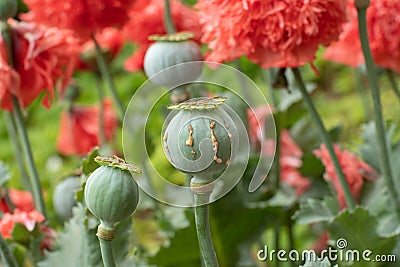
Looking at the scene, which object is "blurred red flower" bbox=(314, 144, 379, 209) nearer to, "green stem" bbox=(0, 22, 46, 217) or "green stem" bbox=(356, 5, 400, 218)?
"green stem" bbox=(356, 5, 400, 218)

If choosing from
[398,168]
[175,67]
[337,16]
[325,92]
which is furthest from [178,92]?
[325,92]

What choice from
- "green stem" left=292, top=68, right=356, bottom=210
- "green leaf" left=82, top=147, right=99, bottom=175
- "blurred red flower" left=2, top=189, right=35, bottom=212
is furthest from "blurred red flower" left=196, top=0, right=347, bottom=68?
"blurred red flower" left=2, top=189, right=35, bottom=212

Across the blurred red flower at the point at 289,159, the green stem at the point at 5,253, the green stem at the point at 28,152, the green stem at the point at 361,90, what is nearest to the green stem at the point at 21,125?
the green stem at the point at 28,152

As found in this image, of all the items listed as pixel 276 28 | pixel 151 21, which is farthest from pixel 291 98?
pixel 276 28

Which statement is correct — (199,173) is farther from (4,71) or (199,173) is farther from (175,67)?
(4,71)

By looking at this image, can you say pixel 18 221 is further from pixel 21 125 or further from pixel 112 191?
pixel 112 191
